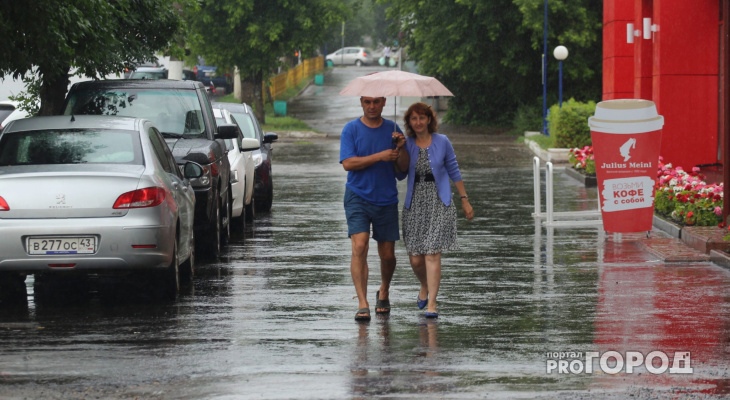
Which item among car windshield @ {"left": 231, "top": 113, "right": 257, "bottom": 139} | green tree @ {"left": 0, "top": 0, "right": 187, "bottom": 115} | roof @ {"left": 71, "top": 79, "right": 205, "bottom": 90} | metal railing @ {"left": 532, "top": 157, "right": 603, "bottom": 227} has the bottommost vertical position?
metal railing @ {"left": 532, "top": 157, "right": 603, "bottom": 227}

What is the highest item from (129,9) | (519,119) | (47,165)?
(129,9)

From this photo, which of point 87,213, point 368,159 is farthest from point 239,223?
point 368,159

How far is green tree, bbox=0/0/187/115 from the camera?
45.5 ft

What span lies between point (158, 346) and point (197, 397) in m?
1.69

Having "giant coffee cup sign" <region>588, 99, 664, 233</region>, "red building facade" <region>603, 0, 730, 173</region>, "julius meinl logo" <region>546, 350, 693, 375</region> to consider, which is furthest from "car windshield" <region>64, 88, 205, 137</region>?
"red building facade" <region>603, 0, 730, 173</region>

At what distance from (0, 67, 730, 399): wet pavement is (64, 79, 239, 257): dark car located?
1.87 feet

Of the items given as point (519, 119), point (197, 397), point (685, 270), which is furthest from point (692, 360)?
point (519, 119)

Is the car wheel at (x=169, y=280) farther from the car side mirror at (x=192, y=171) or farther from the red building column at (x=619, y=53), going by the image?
the red building column at (x=619, y=53)

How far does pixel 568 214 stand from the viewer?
60.1 feet

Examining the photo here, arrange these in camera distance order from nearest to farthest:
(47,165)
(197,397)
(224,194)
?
1. (197,397)
2. (47,165)
3. (224,194)

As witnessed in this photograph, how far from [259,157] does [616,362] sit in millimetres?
12134

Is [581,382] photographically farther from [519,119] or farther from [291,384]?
[519,119]

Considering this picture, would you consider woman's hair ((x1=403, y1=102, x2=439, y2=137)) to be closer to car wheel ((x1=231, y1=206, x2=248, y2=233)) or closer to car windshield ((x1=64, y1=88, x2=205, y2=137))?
car windshield ((x1=64, y1=88, x2=205, y2=137))

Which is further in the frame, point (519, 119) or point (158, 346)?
point (519, 119)
